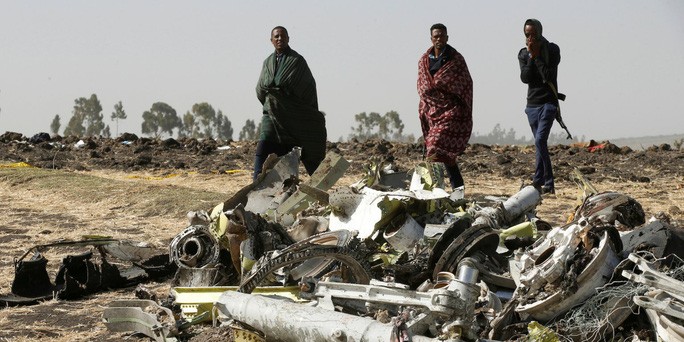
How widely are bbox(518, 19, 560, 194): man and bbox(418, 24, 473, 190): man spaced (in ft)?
3.12

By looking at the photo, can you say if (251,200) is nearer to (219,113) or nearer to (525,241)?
(525,241)

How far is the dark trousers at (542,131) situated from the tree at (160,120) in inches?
2212

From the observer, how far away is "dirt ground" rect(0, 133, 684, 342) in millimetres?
5883

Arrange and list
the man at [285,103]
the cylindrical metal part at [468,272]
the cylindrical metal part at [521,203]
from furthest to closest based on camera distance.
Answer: the man at [285,103] < the cylindrical metal part at [521,203] < the cylindrical metal part at [468,272]

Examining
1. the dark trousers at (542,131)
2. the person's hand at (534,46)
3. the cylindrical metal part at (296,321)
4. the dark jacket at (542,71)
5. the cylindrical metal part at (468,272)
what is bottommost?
the cylindrical metal part at (296,321)

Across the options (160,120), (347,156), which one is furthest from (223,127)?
(347,156)

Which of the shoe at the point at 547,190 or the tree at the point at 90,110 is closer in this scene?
the shoe at the point at 547,190

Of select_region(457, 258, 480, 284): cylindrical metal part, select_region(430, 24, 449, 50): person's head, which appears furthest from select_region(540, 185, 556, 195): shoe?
select_region(457, 258, 480, 284): cylindrical metal part

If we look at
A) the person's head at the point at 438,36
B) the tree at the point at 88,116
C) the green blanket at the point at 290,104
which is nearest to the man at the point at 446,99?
the person's head at the point at 438,36

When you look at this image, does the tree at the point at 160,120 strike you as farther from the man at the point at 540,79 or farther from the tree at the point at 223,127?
the man at the point at 540,79

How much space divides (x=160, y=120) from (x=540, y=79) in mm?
58620

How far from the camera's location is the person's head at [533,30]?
9.27 meters

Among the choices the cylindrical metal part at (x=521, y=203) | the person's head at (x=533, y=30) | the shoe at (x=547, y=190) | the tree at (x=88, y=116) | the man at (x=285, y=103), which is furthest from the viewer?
the tree at (x=88, y=116)

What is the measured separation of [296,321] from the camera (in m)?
4.05
